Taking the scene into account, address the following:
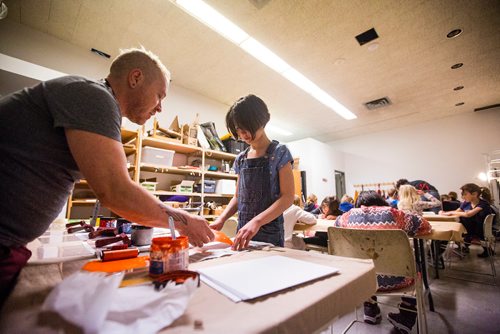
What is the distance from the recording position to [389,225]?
5.38 feet

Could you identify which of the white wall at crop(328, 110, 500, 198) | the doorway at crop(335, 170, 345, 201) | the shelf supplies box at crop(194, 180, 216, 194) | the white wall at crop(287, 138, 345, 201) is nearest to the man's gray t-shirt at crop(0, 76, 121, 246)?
the shelf supplies box at crop(194, 180, 216, 194)

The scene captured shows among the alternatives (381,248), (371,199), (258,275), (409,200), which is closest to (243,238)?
(258,275)

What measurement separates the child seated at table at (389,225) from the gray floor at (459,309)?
105mm

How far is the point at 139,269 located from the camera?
604mm

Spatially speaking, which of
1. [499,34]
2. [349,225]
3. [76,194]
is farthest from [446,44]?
[76,194]

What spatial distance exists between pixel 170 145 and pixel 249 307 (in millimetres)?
3471

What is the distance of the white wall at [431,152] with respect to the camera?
596 centimetres

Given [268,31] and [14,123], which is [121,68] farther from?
[268,31]

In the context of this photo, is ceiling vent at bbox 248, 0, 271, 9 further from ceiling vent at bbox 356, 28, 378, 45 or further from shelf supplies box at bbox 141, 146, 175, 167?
shelf supplies box at bbox 141, 146, 175, 167

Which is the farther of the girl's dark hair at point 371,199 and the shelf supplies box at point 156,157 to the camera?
the shelf supplies box at point 156,157

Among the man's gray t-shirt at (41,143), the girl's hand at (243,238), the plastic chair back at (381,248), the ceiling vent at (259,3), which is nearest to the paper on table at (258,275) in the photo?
the girl's hand at (243,238)

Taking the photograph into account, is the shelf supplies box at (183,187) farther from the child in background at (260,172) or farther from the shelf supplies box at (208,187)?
the child in background at (260,172)

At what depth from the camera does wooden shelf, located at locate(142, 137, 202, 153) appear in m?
3.31

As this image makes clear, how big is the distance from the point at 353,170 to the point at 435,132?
2.43 metres
